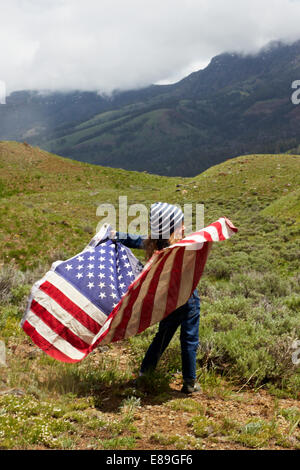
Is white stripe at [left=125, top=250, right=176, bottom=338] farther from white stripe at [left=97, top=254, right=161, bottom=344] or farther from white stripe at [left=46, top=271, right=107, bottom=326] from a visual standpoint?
white stripe at [left=46, top=271, right=107, bottom=326]

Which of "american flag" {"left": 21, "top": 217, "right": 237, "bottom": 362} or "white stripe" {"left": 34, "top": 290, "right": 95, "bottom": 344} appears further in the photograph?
"white stripe" {"left": 34, "top": 290, "right": 95, "bottom": 344}

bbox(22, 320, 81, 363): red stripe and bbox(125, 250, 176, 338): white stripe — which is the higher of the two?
bbox(125, 250, 176, 338): white stripe

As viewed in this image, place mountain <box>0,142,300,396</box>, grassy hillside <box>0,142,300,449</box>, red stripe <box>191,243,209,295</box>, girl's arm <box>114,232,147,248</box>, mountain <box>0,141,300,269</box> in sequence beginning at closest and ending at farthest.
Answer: grassy hillside <box>0,142,300,449</box>, red stripe <box>191,243,209,295</box>, girl's arm <box>114,232,147,248</box>, mountain <box>0,142,300,396</box>, mountain <box>0,141,300,269</box>

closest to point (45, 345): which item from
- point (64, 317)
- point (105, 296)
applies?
point (64, 317)

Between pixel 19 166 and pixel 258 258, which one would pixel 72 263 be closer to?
A: pixel 258 258

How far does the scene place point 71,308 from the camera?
4438 millimetres

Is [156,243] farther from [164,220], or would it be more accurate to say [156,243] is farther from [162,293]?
[162,293]

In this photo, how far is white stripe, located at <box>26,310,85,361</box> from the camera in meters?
4.23

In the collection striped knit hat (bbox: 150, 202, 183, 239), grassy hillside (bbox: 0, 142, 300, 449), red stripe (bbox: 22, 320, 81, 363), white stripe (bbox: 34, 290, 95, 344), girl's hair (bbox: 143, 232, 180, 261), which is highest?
striped knit hat (bbox: 150, 202, 183, 239)

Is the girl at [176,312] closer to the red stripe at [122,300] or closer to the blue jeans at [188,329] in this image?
the blue jeans at [188,329]

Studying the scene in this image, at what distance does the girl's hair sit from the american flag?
18 centimetres

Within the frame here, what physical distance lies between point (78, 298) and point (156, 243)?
1.24 m

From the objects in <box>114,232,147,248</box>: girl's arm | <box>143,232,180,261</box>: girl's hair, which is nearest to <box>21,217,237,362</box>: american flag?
<box>143,232,180,261</box>: girl's hair
